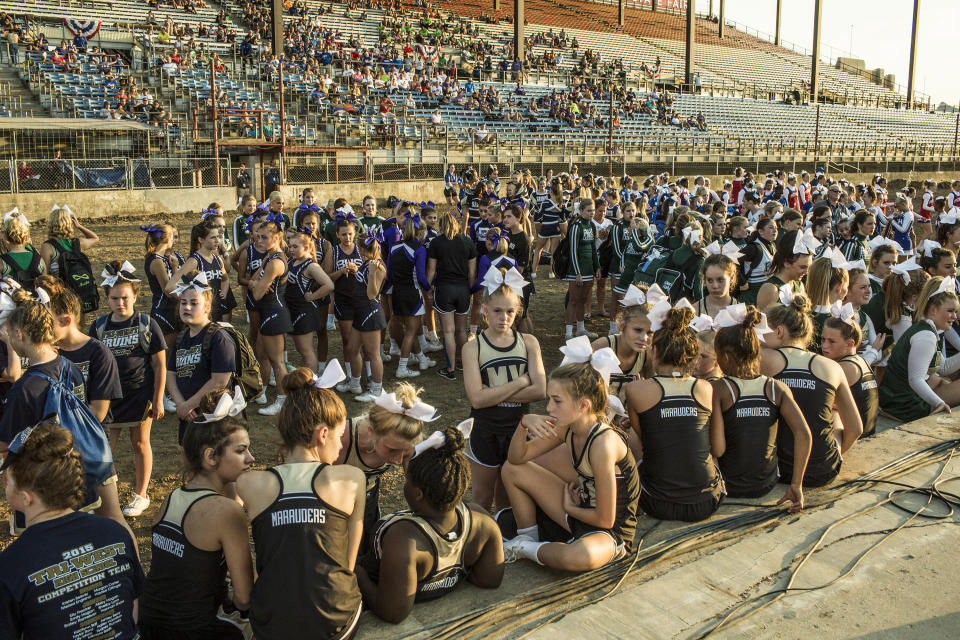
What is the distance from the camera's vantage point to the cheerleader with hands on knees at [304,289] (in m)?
6.56

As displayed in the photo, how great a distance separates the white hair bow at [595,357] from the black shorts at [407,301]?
13.4ft

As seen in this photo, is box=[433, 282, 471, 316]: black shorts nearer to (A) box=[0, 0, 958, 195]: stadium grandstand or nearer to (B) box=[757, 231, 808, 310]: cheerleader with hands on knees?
(B) box=[757, 231, 808, 310]: cheerleader with hands on knees

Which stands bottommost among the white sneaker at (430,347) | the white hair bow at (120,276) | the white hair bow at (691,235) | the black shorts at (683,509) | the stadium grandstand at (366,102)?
the white sneaker at (430,347)

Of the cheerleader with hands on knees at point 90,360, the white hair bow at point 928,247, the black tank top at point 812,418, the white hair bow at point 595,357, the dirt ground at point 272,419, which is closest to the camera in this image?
the white hair bow at point 595,357

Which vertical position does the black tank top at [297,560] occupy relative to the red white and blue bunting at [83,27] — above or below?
below

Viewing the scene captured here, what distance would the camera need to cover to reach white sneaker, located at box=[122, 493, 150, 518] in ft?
15.7

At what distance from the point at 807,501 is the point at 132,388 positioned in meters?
4.01

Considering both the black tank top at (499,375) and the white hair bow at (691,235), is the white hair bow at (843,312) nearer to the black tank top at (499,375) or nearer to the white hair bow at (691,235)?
the black tank top at (499,375)

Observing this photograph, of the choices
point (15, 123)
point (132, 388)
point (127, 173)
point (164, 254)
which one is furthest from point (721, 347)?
point (15, 123)

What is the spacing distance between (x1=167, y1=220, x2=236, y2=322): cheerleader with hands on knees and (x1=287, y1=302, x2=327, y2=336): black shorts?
68cm

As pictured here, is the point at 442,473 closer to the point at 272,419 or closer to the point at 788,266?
the point at 272,419

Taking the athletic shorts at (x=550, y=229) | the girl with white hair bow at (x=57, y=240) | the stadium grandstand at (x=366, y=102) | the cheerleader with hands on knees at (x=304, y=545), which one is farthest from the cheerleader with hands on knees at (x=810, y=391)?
the stadium grandstand at (x=366, y=102)

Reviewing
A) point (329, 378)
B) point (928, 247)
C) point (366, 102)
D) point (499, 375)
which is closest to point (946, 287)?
point (928, 247)

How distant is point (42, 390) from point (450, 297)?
458 cm
